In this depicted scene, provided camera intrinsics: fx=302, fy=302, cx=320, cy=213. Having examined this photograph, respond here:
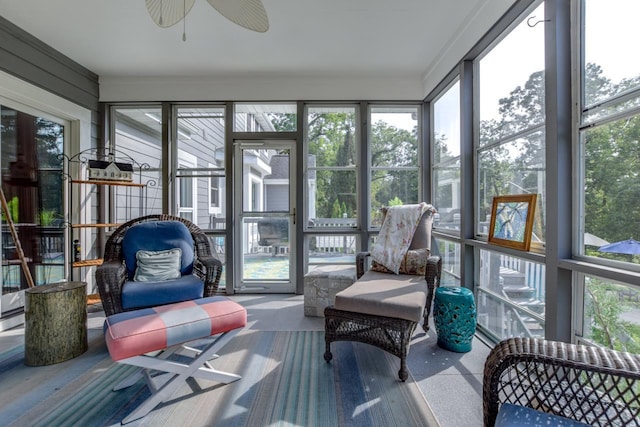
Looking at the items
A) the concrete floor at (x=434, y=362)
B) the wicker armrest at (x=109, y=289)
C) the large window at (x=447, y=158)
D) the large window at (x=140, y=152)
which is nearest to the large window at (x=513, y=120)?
the large window at (x=447, y=158)

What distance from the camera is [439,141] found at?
12.0ft

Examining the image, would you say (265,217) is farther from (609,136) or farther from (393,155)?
(609,136)

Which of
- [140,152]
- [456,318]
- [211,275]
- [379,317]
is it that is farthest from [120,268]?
[456,318]

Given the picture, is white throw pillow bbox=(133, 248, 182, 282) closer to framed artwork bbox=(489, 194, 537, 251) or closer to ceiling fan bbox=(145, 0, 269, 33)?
ceiling fan bbox=(145, 0, 269, 33)

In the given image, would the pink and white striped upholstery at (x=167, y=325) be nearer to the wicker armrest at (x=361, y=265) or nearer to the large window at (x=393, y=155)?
the wicker armrest at (x=361, y=265)

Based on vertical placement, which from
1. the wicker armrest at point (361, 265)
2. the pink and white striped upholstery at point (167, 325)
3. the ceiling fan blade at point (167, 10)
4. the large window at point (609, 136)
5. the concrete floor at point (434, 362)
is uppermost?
the ceiling fan blade at point (167, 10)

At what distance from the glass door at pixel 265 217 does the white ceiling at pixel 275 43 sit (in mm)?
801

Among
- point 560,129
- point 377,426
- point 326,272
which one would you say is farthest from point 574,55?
point 326,272

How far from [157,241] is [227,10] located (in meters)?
1.93

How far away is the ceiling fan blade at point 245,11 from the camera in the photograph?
5.84 feet

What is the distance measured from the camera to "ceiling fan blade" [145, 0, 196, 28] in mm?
1881

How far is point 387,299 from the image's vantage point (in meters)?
2.07

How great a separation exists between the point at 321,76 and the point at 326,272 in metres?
2.47

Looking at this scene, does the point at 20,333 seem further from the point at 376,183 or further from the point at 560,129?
the point at 560,129
